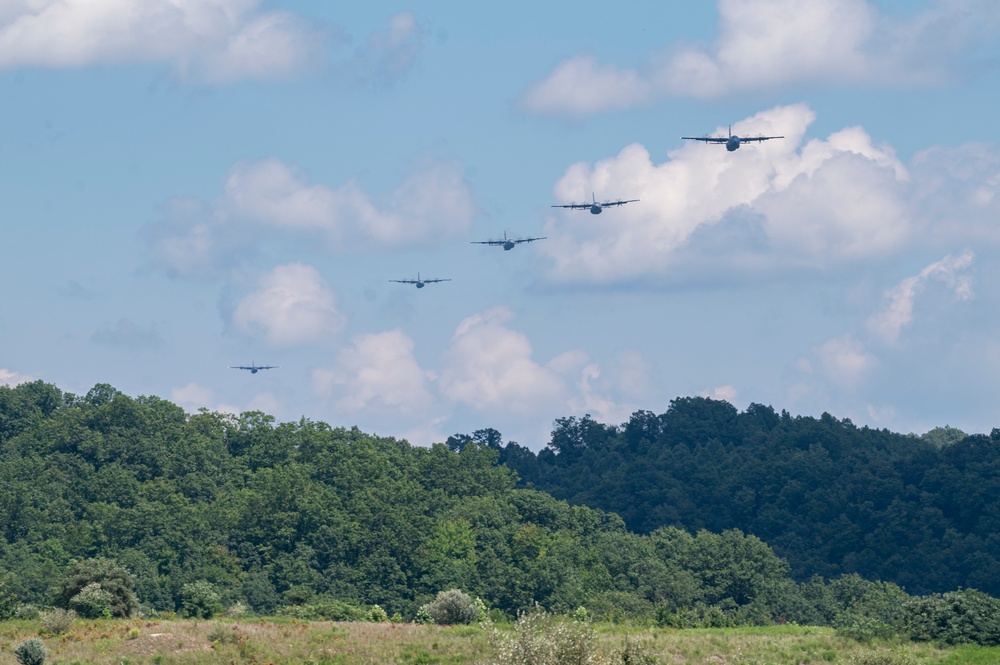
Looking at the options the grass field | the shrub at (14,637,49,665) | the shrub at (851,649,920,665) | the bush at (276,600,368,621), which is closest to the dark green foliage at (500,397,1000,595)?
the bush at (276,600,368,621)

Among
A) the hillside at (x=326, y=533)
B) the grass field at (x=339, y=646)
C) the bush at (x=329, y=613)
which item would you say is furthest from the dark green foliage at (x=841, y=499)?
the grass field at (x=339, y=646)

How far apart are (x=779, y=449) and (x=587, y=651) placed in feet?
512

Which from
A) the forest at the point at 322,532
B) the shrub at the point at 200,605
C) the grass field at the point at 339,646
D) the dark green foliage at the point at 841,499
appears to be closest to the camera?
the grass field at the point at 339,646

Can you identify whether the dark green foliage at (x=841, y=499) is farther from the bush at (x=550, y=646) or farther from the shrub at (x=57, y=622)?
the bush at (x=550, y=646)

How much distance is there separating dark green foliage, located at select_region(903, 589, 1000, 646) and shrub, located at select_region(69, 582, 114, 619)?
3298 cm

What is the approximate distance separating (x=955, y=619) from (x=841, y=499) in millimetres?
107643

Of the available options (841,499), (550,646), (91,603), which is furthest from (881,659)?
(841,499)

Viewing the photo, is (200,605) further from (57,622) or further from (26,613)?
(57,622)

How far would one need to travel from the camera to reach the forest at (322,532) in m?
109

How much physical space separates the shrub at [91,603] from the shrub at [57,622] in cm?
401

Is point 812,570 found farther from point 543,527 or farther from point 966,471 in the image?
point 543,527

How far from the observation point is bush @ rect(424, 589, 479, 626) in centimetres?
6431

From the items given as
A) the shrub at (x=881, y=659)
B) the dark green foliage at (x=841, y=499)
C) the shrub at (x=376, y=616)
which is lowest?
the shrub at (x=881, y=659)

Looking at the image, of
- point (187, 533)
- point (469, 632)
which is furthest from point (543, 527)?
point (469, 632)
